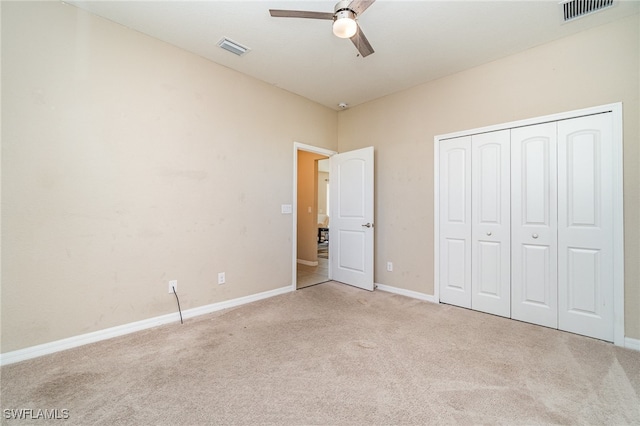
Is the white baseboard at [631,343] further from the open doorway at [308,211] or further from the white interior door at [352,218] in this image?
the open doorway at [308,211]

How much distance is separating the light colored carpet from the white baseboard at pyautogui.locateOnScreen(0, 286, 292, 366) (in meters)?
0.08

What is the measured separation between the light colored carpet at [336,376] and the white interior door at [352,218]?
1.33 meters

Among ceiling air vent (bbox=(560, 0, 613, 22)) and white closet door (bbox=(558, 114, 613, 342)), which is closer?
ceiling air vent (bbox=(560, 0, 613, 22))

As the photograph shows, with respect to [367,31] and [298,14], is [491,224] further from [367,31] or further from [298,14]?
[298,14]

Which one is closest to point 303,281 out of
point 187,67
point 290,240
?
point 290,240

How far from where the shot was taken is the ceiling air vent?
2.16 meters

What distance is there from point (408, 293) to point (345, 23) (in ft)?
10.3

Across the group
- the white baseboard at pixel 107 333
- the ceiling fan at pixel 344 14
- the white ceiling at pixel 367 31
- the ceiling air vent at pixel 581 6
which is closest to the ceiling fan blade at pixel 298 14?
the ceiling fan at pixel 344 14

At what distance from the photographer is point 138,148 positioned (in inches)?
101

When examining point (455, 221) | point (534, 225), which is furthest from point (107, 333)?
point (534, 225)

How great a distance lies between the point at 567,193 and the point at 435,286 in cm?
165

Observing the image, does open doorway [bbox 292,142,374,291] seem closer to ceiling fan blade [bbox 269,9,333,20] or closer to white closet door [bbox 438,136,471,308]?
white closet door [bbox 438,136,471,308]

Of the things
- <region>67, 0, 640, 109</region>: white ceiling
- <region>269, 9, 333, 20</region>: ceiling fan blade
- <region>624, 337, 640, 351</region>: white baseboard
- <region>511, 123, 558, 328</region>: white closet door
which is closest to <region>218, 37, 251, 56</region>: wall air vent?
<region>67, 0, 640, 109</region>: white ceiling

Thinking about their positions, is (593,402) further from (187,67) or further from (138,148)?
(187,67)
